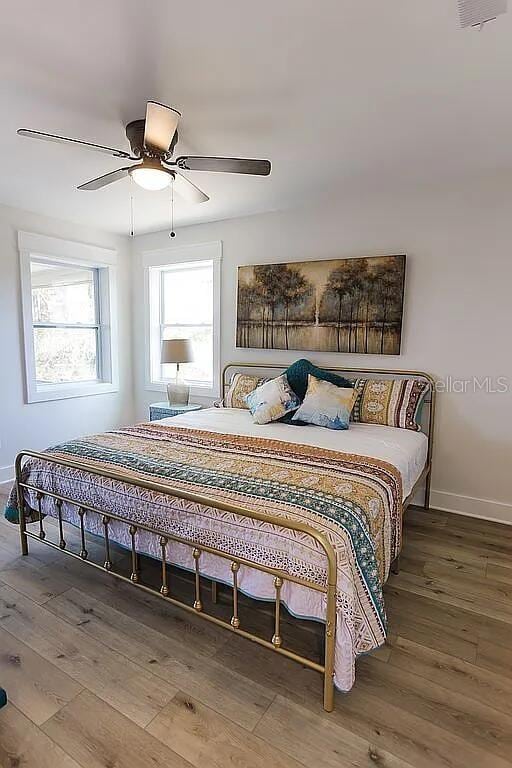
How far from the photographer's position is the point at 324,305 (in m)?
3.70

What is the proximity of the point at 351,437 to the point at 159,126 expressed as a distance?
212 cm

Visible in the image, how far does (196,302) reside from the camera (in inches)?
188

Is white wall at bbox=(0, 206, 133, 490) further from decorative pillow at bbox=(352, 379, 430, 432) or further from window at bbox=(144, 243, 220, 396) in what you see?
decorative pillow at bbox=(352, 379, 430, 432)

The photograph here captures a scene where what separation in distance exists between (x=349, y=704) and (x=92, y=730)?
0.95 metres

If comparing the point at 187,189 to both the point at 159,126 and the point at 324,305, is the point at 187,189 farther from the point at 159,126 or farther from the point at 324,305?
the point at 324,305

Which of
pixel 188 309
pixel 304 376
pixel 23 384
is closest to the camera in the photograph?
pixel 304 376

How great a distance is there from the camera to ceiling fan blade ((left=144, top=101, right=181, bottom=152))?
183 centimetres

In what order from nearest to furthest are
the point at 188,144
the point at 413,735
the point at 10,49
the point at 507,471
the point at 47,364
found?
the point at 413,735, the point at 10,49, the point at 188,144, the point at 507,471, the point at 47,364

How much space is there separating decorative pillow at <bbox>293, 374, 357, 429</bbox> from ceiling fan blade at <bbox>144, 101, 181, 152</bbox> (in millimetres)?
1955

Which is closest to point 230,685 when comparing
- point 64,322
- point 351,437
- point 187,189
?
point 351,437

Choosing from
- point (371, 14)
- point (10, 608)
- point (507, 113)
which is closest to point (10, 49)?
point (371, 14)

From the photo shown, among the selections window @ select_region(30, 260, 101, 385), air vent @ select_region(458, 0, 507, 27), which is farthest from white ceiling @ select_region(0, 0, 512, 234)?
window @ select_region(30, 260, 101, 385)

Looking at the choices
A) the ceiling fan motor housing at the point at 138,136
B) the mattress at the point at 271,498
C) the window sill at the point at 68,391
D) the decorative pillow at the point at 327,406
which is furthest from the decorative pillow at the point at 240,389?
the ceiling fan motor housing at the point at 138,136

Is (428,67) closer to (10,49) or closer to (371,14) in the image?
(371,14)
